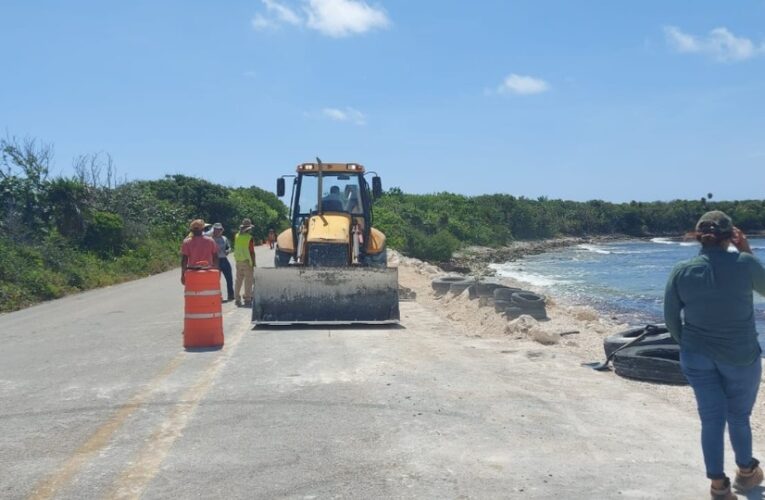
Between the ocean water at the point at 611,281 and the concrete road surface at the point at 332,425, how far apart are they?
1116cm

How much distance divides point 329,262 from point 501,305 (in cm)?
335

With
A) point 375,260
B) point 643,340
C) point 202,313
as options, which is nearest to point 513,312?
point 375,260

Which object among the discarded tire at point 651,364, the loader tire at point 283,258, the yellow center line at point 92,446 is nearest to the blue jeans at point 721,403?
the discarded tire at point 651,364

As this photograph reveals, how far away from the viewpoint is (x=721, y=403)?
462 cm

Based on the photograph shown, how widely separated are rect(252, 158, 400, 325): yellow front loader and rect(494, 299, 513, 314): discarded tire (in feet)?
7.23

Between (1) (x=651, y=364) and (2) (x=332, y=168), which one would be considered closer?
(1) (x=651, y=364)

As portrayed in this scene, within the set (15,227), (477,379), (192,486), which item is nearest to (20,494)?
(192,486)

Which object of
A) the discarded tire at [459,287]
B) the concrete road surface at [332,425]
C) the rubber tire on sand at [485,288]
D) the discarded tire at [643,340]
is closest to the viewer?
the concrete road surface at [332,425]

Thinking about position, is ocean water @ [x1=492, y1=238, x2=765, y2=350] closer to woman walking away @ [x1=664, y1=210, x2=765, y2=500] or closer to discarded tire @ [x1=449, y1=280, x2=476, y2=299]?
discarded tire @ [x1=449, y1=280, x2=476, y2=299]

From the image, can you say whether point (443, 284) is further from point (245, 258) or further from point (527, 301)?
point (245, 258)

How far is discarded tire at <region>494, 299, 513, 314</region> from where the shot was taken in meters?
13.9

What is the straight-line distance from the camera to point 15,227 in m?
23.8

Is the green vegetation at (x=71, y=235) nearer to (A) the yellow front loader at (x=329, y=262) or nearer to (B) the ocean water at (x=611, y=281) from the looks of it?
(A) the yellow front loader at (x=329, y=262)

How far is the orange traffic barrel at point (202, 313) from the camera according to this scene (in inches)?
400
